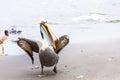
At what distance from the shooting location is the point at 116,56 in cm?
923

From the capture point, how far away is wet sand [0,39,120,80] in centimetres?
817

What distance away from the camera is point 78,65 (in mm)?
8914

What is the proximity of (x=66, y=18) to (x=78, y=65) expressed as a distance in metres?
6.57

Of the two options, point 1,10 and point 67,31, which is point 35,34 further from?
point 1,10

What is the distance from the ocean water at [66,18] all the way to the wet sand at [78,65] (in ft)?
2.35

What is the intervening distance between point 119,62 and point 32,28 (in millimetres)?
5277

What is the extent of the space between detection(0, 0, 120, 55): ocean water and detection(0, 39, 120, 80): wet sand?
28.2 inches

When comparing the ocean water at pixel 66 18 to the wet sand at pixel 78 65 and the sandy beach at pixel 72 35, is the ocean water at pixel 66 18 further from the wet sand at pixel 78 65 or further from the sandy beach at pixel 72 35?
the wet sand at pixel 78 65

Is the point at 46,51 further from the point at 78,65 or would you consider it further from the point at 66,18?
the point at 66,18

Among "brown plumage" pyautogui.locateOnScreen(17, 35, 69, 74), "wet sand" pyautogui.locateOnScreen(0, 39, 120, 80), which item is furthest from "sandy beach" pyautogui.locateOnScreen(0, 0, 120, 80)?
"brown plumage" pyautogui.locateOnScreen(17, 35, 69, 74)

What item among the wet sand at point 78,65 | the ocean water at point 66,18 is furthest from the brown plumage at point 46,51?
the ocean water at point 66,18

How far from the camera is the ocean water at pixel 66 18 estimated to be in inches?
465

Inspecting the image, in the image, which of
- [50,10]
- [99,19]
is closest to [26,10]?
[50,10]

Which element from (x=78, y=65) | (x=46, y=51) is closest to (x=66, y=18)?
(x=78, y=65)
